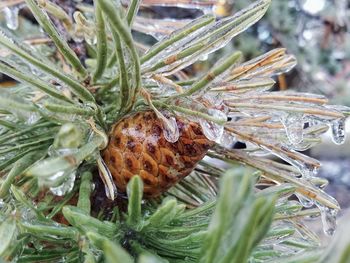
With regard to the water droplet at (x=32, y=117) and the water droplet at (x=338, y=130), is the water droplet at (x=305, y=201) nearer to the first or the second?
the water droplet at (x=338, y=130)

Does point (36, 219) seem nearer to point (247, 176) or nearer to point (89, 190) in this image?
point (89, 190)

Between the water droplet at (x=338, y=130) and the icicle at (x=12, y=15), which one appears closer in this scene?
the water droplet at (x=338, y=130)

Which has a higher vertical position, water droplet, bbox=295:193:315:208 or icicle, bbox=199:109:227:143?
water droplet, bbox=295:193:315:208

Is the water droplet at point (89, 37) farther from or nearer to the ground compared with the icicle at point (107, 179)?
farther from the ground

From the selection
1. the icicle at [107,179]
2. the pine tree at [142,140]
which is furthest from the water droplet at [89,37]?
the icicle at [107,179]

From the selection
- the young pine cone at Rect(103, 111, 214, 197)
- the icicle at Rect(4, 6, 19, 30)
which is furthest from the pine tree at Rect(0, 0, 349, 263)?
the icicle at Rect(4, 6, 19, 30)

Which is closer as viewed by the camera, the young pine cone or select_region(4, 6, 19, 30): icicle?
the young pine cone

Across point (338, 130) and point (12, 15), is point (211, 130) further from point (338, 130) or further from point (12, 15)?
point (12, 15)

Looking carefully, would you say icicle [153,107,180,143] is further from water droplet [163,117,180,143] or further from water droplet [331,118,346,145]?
water droplet [331,118,346,145]
